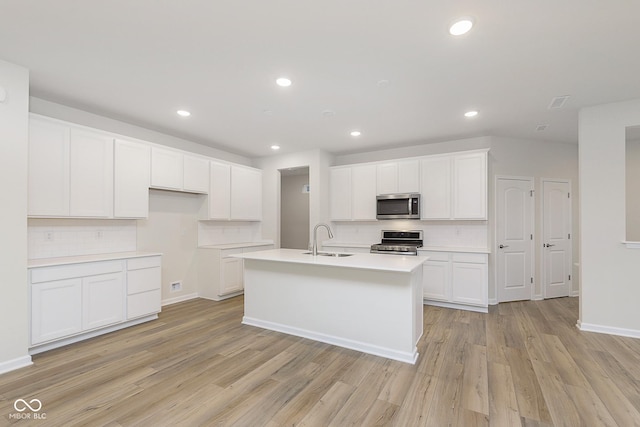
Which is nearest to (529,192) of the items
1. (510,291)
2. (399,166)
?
(510,291)

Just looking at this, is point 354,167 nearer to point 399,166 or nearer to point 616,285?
point 399,166

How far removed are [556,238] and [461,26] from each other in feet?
15.1

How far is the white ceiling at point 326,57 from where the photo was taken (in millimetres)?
1936

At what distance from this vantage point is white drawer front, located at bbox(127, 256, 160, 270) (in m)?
3.55

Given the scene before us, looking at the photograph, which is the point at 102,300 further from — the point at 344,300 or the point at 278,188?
the point at 278,188

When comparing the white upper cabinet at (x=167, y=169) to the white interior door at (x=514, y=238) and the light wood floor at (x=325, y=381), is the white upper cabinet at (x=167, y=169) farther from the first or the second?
the white interior door at (x=514, y=238)

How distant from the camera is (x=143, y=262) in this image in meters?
3.68

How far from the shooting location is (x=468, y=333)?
11.3 feet

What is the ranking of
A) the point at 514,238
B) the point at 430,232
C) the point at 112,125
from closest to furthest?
the point at 112,125, the point at 514,238, the point at 430,232

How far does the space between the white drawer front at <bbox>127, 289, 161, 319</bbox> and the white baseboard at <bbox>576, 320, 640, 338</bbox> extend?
205 inches

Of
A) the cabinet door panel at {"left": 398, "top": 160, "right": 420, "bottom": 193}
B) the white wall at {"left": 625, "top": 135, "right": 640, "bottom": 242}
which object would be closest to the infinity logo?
the cabinet door panel at {"left": 398, "top": 160, "right": 420, "bottom": 193}

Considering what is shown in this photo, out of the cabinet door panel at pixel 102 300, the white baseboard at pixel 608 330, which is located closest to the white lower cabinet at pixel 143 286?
the cabinet door panel at pixel 102 300

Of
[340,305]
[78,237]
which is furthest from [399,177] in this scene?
[78,237]

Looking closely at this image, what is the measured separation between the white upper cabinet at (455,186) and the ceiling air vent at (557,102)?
1.03m
